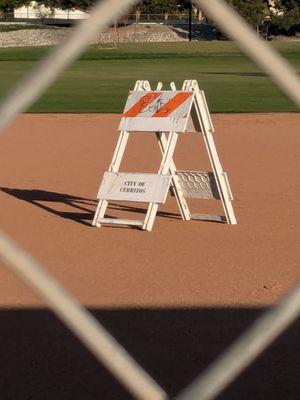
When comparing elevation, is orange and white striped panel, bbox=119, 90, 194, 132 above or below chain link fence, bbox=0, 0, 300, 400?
below

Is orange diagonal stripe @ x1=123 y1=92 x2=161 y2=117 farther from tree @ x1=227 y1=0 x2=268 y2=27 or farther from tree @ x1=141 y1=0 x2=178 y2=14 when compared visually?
tree @ x1=227 y1=0 x2=268 y2=27

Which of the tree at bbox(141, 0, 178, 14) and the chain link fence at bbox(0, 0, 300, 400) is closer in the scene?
the chain link fence at bbox(0, 0, 300, 400)

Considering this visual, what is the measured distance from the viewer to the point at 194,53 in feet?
206

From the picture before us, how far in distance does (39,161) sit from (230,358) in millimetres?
13108

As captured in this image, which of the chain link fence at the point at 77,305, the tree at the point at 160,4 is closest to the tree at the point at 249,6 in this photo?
the tree at the point at 160,4

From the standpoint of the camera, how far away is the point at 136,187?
9.66 m

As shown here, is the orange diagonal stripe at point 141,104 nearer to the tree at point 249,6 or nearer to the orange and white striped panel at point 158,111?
the orange and white striped panel at point 158,111

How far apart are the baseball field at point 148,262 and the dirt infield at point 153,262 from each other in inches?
0.5

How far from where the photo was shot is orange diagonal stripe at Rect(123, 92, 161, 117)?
31.9 feet

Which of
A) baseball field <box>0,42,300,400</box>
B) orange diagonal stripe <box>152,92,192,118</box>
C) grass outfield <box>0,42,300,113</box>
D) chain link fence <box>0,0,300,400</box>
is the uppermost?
chain link fence <box>0,0,300,400</box>

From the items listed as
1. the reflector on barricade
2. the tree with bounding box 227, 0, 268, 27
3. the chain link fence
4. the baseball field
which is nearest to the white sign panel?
the reflector on barricade

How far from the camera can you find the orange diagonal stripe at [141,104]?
973 cm

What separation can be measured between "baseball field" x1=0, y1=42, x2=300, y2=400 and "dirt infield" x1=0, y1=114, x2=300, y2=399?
0.04 ft

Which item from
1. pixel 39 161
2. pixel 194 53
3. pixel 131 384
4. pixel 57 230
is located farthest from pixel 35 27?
pixel 131 384
